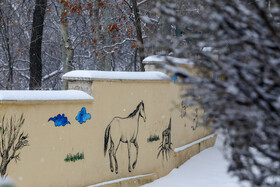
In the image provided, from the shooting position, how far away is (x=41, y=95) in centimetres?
631

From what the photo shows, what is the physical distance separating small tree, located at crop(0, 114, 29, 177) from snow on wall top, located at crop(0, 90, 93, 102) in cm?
25

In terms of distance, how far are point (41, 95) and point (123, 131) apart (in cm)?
208

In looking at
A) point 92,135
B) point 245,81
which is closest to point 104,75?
point 92,135

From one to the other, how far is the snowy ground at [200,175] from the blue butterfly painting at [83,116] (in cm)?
202

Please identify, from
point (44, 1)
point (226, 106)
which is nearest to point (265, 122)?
point (226, 106)

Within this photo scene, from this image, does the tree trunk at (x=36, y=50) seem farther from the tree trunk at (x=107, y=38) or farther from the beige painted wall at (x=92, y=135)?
the beige painted wall at (x=92, y=135)

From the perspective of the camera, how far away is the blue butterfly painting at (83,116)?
7.02m

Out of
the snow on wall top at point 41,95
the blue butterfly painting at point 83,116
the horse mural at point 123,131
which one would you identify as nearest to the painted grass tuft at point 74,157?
the blue butterfly painting at point 83,116

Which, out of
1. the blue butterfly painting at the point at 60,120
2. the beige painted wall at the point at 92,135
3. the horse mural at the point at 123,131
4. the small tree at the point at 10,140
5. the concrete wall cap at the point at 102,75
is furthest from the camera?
the horse mural at the point at 123,131

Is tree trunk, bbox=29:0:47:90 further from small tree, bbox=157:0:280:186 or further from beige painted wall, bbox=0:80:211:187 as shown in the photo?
small tree, bbox=157:0:280:186

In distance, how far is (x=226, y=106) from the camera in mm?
2555

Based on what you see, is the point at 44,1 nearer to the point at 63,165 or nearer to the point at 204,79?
the point at 63,165

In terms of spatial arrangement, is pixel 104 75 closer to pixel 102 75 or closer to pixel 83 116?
pixel 102 75

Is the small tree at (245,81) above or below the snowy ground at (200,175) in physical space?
above
